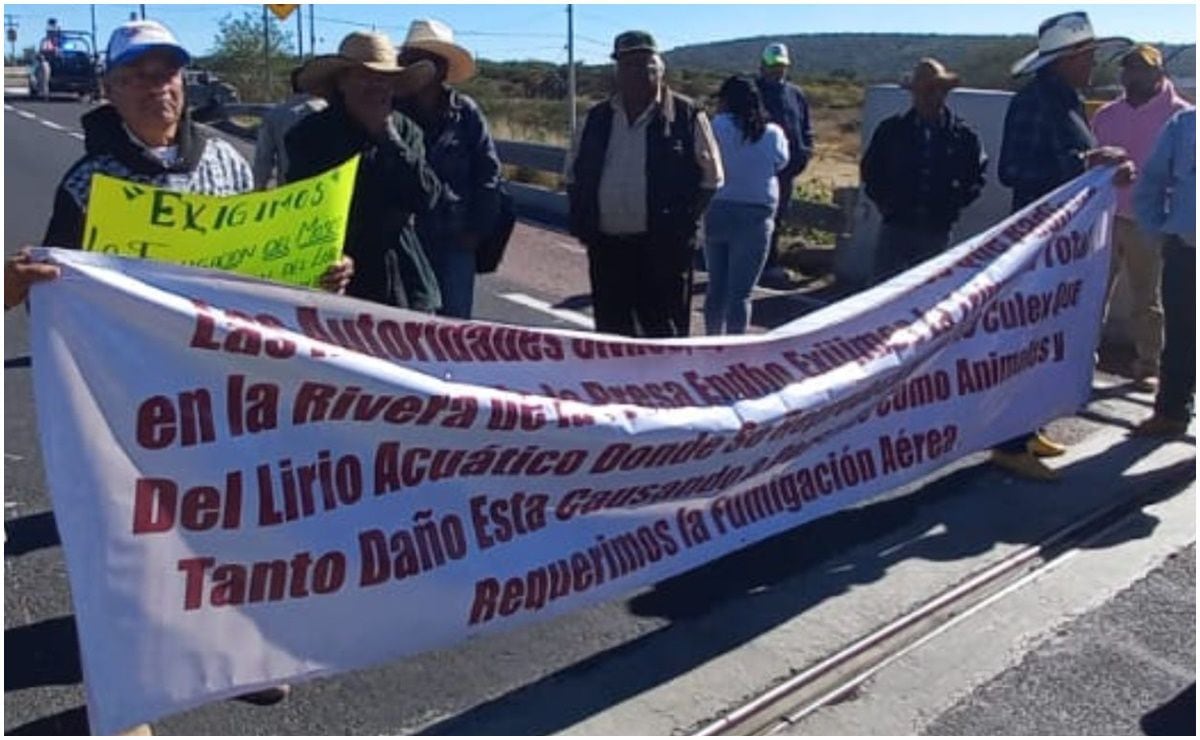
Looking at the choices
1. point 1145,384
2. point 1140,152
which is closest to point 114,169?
point 1140,152

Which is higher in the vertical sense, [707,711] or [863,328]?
[863,328]

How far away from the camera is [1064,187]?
5797 mm

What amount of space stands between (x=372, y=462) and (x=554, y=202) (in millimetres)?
12193

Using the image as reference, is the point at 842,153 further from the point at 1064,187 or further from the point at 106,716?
the point at 106,716

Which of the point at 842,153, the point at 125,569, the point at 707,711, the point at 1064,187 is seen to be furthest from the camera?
the point at 842,153

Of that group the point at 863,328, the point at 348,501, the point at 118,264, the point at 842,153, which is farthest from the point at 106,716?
the point at 842,153

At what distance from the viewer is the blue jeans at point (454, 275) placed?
5605mm

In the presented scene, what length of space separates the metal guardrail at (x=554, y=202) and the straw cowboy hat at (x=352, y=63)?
22.8 ft

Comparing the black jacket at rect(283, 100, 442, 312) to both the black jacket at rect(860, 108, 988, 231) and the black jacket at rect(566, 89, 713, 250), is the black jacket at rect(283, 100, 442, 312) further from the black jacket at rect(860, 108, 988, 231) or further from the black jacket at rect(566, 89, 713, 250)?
the black jacket at rect(860, 108, 988, 231)

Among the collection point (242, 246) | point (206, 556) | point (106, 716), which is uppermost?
point (242, 246)

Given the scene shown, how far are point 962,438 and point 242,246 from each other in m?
2.94

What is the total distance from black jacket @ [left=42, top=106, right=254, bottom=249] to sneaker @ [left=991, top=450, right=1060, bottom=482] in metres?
3.50

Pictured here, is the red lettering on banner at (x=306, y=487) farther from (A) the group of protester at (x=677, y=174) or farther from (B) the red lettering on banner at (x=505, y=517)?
(A) the group of protester at (x=677, y=174)

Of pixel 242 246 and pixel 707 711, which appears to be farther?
pixel 707 711
